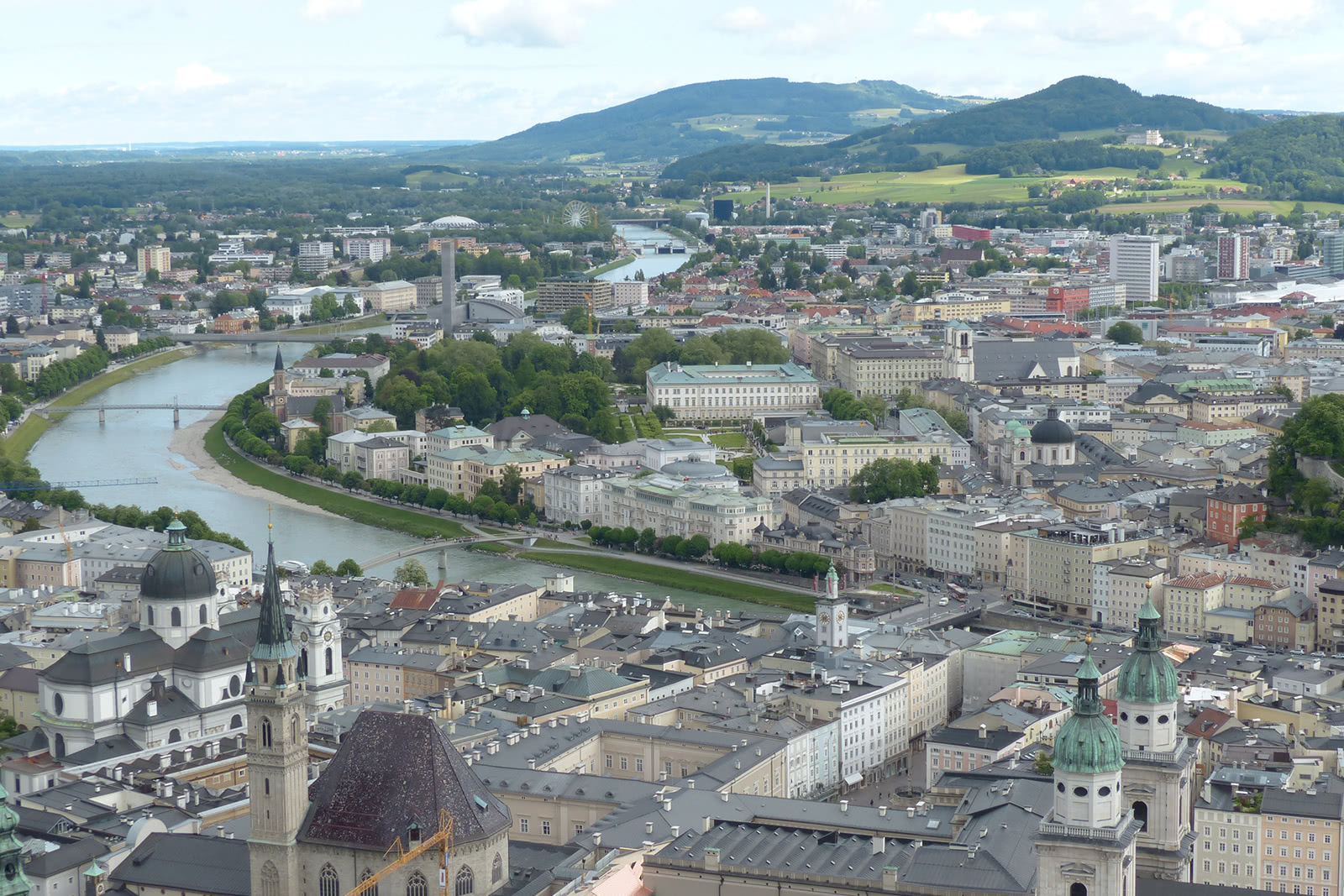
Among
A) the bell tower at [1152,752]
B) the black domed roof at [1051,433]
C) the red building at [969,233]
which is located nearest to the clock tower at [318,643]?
the bell tower at [1152,752]

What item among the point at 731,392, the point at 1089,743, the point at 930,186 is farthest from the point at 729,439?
the point at 930,186

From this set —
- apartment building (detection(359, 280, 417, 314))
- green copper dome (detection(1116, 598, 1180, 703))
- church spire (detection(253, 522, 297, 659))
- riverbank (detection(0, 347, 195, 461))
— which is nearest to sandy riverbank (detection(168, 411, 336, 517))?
riverbank (detection(0, 347, 195, 461))

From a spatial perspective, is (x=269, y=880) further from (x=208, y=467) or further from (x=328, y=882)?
(x=208, y=467)

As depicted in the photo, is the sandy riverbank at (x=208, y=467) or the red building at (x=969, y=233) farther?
the red building at (x=969, y=233)

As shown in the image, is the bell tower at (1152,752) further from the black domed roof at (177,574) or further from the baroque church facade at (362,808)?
the black domed roof at (177,574)

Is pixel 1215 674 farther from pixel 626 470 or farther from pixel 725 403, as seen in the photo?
pixel 725 403

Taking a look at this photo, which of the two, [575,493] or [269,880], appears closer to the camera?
[269,880]

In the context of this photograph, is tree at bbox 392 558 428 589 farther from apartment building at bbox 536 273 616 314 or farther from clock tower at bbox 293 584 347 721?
apartment building at bbox 536 273 616 314
